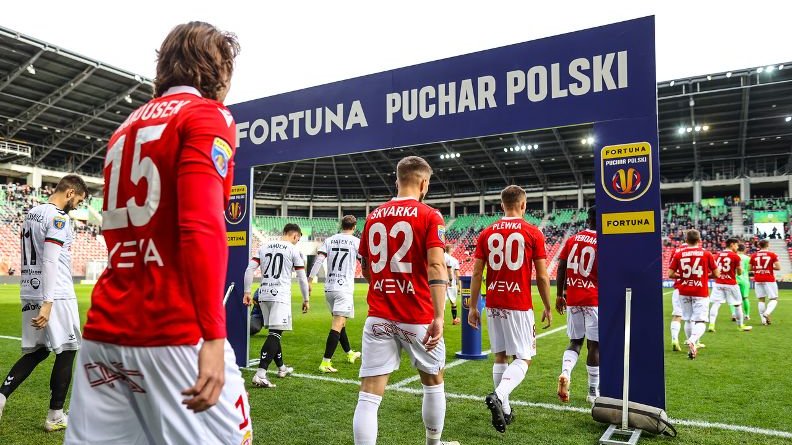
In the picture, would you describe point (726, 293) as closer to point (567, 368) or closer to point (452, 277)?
point (452, 277)

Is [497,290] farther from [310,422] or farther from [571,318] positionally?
[310,422]

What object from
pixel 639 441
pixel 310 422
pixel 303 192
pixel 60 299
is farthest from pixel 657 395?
pixel 303 192

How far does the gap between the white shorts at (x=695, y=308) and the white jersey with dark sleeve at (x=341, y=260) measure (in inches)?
226

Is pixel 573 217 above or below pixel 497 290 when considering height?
above


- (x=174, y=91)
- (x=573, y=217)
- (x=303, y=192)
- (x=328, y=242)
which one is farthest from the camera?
(x=303, y=192)

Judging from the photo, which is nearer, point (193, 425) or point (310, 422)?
point (193, 425)

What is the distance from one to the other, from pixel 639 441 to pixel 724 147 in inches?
1561

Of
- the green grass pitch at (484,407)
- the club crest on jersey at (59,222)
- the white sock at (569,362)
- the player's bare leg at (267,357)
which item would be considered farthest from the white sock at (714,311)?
the club crest on jersey at (59,222)

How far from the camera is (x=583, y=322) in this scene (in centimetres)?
604

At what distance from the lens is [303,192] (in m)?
52.9

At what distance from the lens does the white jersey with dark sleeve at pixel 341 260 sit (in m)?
8.11

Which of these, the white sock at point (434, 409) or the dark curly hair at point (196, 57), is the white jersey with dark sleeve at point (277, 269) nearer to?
the white sock at point (434, 409)

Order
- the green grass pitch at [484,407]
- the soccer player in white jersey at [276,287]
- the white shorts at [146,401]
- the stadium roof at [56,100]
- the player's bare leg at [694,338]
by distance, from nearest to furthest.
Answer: the white shorts at [146,401] → the green grass pitch at [484,407] → the soccer player in white jersey at [276,287] → the player's bare leg at [694,338] → the stadium roof at [56,100]

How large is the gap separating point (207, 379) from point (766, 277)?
651 inches
